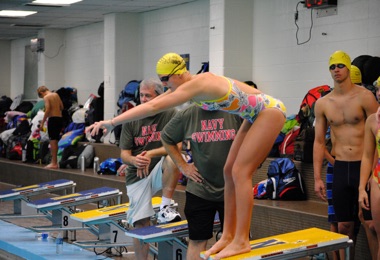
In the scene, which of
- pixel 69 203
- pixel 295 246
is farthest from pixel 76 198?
pixel 295 246

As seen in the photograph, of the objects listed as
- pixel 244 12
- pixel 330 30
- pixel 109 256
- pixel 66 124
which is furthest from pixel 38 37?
pixel 109 256

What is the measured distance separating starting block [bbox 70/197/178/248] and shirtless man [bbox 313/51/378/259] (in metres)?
1.73

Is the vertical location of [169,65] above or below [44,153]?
above

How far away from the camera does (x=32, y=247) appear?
25.7ft

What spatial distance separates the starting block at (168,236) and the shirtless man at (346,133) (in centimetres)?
103

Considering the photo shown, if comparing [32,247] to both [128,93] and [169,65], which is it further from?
[128,93]

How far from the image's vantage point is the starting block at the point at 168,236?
Result: 558 cm

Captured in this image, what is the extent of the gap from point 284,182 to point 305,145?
48 cm

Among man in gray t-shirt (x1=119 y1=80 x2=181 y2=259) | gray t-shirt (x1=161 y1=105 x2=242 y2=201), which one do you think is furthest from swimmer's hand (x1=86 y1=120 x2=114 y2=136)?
man in gray t-shirt (x1=119 y1=80 x2=181 y2=259)

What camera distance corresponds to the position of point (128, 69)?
14.5m

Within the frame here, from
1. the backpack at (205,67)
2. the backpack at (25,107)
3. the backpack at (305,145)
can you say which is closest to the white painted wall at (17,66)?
the backpack at (25,107)

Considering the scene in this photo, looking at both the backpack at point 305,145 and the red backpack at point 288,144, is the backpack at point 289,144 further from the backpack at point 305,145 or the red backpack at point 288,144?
the backpack at point 305,145

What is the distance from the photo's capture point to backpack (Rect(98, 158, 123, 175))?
12.1 m

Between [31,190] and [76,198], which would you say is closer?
[76,198]
